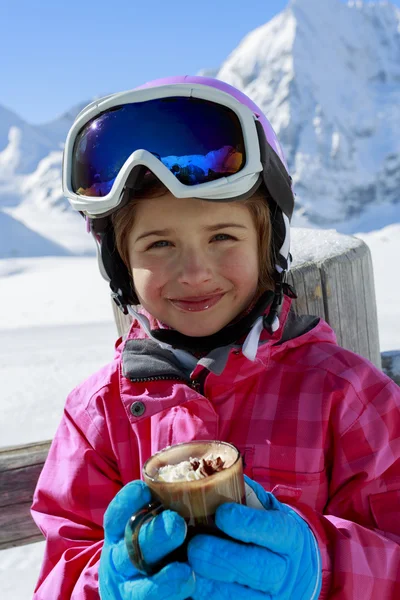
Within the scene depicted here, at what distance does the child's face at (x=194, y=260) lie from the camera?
5.43ft

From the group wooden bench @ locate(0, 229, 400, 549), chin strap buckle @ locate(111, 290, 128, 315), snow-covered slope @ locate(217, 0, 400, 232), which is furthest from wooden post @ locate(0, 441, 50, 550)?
snow-covered slope @ locate(217, 0, 400, 232)

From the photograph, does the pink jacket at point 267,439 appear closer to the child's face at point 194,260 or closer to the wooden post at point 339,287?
the child's face at point 194,260

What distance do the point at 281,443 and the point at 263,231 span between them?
61 centimetres

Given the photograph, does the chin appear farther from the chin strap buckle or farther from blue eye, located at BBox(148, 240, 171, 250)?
the chin strap buckle

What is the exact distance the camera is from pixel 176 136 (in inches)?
69.6

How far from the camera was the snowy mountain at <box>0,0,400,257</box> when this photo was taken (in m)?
112

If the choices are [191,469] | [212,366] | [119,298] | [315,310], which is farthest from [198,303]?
[191,469]

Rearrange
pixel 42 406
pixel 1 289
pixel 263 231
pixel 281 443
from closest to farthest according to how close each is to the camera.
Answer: pixel 281 443
pixel 263 231
pixel 42 406
pixel 1 289

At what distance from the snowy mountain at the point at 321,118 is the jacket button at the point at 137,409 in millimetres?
97032

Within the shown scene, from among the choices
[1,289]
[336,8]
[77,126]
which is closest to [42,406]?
[77,126]

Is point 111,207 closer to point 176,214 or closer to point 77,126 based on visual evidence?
point 176,214

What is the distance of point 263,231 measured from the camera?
1807 millimetres

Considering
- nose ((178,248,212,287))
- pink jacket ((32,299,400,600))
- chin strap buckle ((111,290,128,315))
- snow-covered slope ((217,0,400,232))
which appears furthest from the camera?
snow-covered slope ((217,0,400,232))

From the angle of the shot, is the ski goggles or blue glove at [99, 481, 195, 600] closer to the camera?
blue glove at [99, 481, 195, 600]
